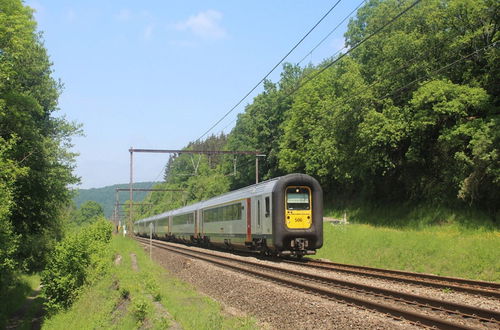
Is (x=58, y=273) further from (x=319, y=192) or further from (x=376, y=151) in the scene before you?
(x=376, y=151)

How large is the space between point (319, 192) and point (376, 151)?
1707 centimetres

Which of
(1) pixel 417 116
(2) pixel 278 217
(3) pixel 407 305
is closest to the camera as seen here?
(3) pixel 407 305

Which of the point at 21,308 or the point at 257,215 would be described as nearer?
the point at 257,215

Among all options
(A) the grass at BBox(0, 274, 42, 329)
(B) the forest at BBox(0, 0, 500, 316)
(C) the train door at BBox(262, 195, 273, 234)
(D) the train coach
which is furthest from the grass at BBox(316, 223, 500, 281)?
(A) the grass at BBox(0, 274, 42, 329)

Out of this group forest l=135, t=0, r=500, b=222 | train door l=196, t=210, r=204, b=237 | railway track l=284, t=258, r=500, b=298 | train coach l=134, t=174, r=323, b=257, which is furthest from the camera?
train door l=196, t=210, r=204, b=237

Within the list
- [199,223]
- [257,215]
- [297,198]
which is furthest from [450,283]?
[199,223]

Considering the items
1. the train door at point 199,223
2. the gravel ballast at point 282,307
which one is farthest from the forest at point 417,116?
the gravel ballast at point 282,307

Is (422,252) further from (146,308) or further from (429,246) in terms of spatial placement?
(146,308)

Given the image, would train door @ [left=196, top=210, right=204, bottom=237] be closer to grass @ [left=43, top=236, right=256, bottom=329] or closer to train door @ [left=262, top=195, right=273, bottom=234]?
grass @ [left=43, top=236, right=256, bottom=329]

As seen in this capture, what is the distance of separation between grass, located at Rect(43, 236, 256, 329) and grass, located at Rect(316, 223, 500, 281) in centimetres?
840

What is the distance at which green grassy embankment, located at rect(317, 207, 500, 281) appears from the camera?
17.5 meters

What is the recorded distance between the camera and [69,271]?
27.8 m

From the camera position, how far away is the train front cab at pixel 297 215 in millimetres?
21172

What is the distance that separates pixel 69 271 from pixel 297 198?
43.1 ft
